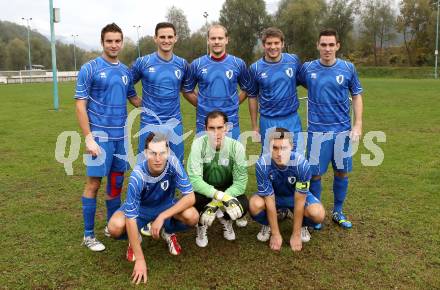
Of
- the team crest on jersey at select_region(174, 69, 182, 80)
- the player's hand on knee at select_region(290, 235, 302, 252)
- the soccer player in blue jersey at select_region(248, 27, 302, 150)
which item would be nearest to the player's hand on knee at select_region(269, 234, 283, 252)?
the player's hand on knee at select_region(290, 235, 302, 252)

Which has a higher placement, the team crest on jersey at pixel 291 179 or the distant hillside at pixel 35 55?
the distant hillside at pixel 35 55

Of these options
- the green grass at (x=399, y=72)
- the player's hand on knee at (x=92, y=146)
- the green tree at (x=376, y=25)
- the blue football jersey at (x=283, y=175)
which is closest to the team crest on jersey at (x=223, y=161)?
the blue football jersey at (x=283, y=175)

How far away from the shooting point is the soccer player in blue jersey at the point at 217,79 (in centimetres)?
481

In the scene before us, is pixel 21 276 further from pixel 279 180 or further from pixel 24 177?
pixel 24 177

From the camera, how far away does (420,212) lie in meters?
4.98

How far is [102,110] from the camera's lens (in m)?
4.21

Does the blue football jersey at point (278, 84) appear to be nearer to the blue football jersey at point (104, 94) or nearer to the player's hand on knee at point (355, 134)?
the player's hand on knee at point (355, 134)

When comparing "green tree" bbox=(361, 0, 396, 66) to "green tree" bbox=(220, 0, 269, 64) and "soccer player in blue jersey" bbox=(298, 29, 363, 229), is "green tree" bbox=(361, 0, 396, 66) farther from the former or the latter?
"soccer player in blue jersey" bbox=(298, 29, 363, 229)

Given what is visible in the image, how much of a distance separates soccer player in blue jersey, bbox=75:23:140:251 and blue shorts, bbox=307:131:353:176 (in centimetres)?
199

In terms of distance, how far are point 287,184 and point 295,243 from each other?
0.57 meters

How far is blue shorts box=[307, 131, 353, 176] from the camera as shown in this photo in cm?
466

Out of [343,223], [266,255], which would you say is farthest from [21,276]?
[343,223]

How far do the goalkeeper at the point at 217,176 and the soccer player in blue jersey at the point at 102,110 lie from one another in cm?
78

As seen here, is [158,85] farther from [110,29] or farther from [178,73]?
[110,29]
